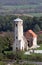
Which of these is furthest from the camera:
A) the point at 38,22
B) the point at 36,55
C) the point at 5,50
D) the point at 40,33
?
the point at 38,22

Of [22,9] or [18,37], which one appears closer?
[18,37]

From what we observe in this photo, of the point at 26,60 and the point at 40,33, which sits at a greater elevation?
the point at 26,60

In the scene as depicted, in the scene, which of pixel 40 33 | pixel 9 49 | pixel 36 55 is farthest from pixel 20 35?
pixel 40 33

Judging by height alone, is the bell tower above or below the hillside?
above

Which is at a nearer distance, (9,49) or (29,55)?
(29,55)

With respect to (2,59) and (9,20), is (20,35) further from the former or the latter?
(9,20)

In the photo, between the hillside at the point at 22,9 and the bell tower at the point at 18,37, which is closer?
the bell tower at the point at 18,37

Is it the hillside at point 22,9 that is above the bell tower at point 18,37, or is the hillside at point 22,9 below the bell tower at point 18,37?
below

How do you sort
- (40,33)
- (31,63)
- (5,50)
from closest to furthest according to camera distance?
(31,63) < (5,50) < (40,33)

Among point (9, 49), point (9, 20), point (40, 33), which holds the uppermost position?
point (9, 49)

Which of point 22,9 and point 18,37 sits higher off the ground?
point 18,37

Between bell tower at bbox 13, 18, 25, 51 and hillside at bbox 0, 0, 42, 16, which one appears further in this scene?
hillside at bbox 0, 0, 42, 16
